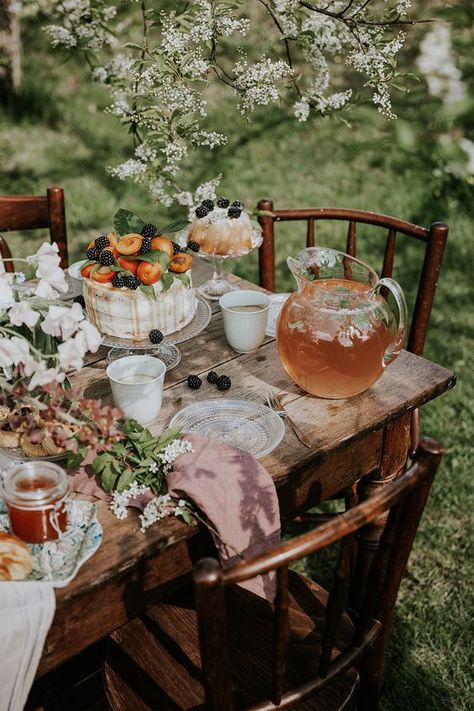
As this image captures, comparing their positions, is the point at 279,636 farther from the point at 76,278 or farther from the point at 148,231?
the point at 76,278

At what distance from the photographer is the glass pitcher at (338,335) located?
4.78 ft

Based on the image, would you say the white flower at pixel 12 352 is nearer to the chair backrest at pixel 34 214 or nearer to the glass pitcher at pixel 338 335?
the glass pitcher at pixel 338 335

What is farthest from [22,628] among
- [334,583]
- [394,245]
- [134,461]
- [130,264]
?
[394,245]

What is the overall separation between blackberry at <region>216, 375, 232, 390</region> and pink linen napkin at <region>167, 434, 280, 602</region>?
0.28 m

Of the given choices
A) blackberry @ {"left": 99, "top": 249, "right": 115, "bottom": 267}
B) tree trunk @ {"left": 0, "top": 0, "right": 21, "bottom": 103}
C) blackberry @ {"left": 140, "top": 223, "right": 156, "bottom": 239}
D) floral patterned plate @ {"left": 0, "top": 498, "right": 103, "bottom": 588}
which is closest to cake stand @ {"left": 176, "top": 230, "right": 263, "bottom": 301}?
blackberry @ {"left": 140, "top": 223, "right": 156, "bottom": 239}

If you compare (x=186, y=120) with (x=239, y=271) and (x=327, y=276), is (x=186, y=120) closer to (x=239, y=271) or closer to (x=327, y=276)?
(x=327, y=276)

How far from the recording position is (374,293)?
1.54 meters

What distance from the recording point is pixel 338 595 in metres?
1.12

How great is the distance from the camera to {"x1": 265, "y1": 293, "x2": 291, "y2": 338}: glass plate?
1850mm

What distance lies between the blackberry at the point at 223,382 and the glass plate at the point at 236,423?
0.18ft

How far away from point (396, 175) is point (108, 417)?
4340 millimetres

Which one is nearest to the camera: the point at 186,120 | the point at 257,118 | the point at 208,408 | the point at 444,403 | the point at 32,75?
the point at 208,408

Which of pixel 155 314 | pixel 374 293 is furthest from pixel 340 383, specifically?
pixel 155 314

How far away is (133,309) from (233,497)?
20.8 inches
